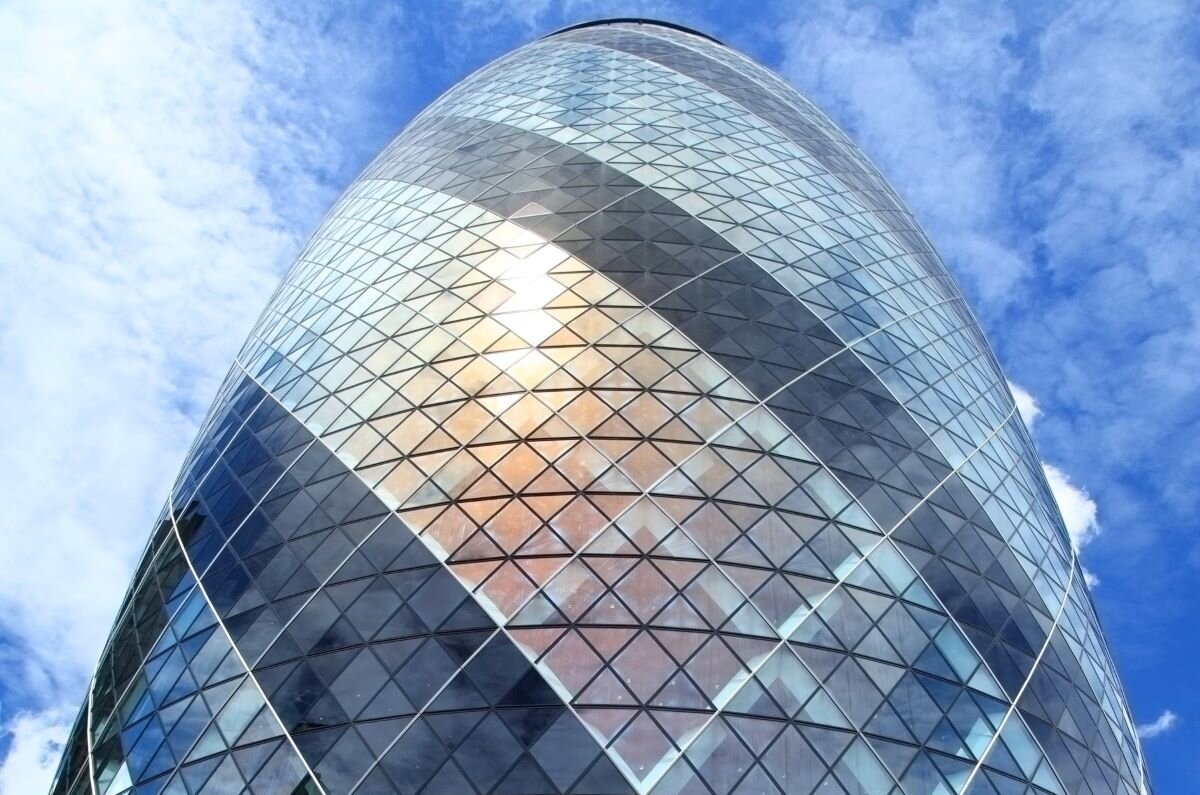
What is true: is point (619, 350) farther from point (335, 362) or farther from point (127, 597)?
Result: point (127, 597)

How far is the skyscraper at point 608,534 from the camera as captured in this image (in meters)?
16.9

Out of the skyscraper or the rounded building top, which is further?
the rounded building top

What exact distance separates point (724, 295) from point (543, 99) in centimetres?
1291

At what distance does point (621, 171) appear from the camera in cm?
2806

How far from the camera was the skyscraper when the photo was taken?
1686 cm

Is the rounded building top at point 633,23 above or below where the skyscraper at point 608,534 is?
above

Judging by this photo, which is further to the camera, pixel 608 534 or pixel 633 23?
pixel 633 23

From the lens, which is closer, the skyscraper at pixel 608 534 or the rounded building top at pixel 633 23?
the skyscraper at pixel 608 534

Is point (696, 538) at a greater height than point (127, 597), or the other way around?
point (696, 538)

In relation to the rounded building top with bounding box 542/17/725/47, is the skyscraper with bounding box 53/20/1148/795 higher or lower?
lower

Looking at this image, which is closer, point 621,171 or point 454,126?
point 621,171

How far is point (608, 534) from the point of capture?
61.5ft

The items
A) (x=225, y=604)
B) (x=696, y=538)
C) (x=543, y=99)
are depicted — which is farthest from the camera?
(x=543, y=99)

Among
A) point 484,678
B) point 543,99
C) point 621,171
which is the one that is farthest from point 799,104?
point 484,678
